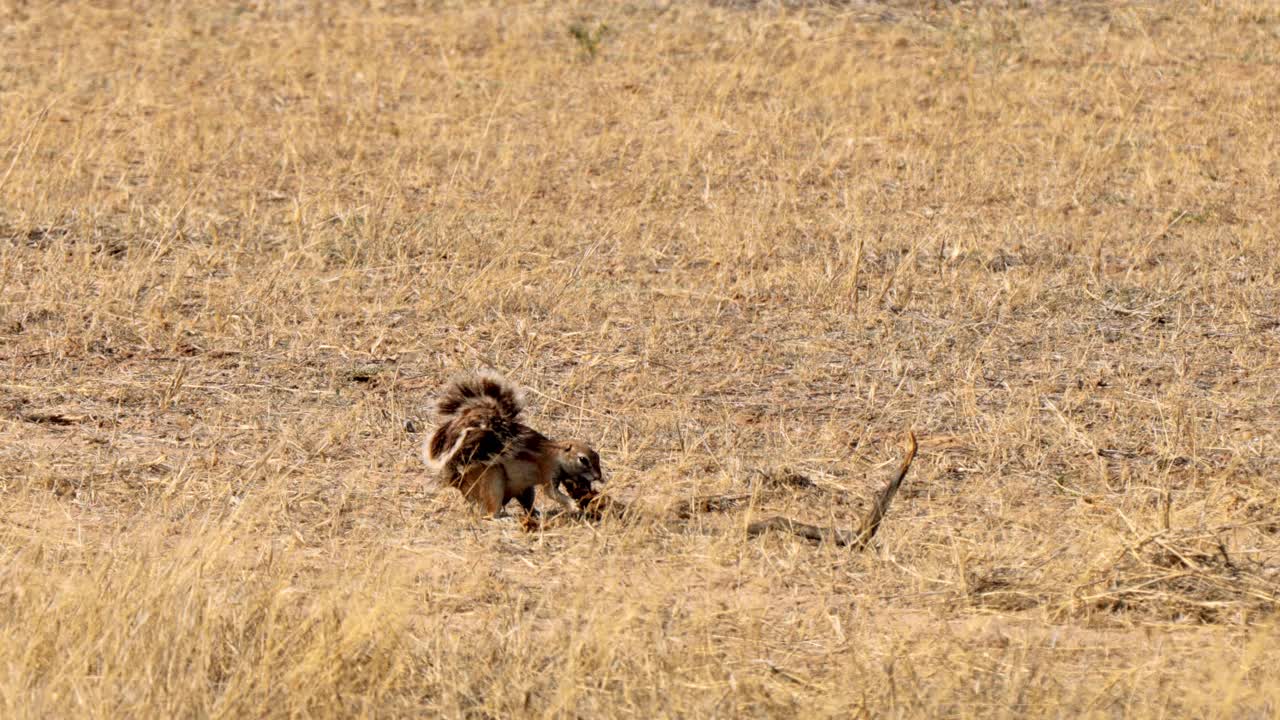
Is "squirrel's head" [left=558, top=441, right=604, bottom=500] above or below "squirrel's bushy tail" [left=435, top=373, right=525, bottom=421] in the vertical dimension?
below

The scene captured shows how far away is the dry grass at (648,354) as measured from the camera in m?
4.30

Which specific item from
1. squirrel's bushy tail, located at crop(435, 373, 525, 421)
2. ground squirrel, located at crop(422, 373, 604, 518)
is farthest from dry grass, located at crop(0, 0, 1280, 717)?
squirrel's bushy tail, located at crop(435, 373, 525, 421)

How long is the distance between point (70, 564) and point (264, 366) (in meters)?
2.44

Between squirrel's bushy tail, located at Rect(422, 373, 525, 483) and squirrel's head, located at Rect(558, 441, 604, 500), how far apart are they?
19 cm

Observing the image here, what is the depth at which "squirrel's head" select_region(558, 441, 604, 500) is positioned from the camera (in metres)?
5.53

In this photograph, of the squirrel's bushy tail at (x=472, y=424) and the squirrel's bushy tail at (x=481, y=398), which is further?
the squirrel's bushy tail at (x=481, y=398)

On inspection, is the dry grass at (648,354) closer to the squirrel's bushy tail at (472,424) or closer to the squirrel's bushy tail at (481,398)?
the squirrel's bushy tail at (472,424)

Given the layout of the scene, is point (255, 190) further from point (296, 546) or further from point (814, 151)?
point (296, 546)

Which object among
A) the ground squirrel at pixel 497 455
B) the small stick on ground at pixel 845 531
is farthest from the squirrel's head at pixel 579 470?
the small stick on ground at pixel 845 531

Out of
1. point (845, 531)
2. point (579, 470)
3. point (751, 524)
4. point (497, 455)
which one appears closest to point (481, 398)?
point (497, 455)

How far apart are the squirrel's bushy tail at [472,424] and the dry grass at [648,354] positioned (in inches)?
10.4

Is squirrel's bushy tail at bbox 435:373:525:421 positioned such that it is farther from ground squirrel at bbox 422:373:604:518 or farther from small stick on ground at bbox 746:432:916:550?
small stick on ground at bbox 746:432:916:550

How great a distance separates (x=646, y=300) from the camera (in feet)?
27.6

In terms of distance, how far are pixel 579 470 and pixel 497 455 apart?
27 centimetres
